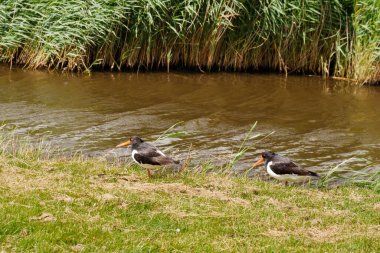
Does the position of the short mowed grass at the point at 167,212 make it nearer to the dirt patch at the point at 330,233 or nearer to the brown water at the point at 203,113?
the dirt patch at the point at 330,233

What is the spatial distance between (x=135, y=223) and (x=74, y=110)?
7909 mm

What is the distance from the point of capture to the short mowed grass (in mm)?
6555

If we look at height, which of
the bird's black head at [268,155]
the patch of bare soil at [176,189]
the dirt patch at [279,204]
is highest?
the bird's black head at [268,155]

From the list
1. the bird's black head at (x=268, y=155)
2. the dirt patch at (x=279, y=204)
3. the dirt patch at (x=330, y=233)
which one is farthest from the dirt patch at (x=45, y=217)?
the bird's black head at (x=268, y=155)

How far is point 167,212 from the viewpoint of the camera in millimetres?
7613

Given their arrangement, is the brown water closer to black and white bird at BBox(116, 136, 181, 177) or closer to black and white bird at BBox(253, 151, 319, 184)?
black and white bird at BBox(253, 151, 319, 184)

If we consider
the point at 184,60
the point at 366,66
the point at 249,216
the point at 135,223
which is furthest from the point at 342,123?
the point at 135,223

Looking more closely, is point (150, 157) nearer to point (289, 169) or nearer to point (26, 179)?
point (26, 179)

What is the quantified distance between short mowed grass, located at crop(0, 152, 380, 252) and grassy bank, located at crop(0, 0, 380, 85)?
7784mm

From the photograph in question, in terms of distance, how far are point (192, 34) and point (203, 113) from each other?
345 cm

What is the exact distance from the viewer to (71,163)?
9695 millimetres

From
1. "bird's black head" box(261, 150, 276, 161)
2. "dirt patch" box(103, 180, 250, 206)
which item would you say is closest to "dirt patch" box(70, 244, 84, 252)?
"dirt patch" box(103, 180, 250, 206)

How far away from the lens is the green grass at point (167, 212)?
258 inches

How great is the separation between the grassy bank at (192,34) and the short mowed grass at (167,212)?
25.5ft
